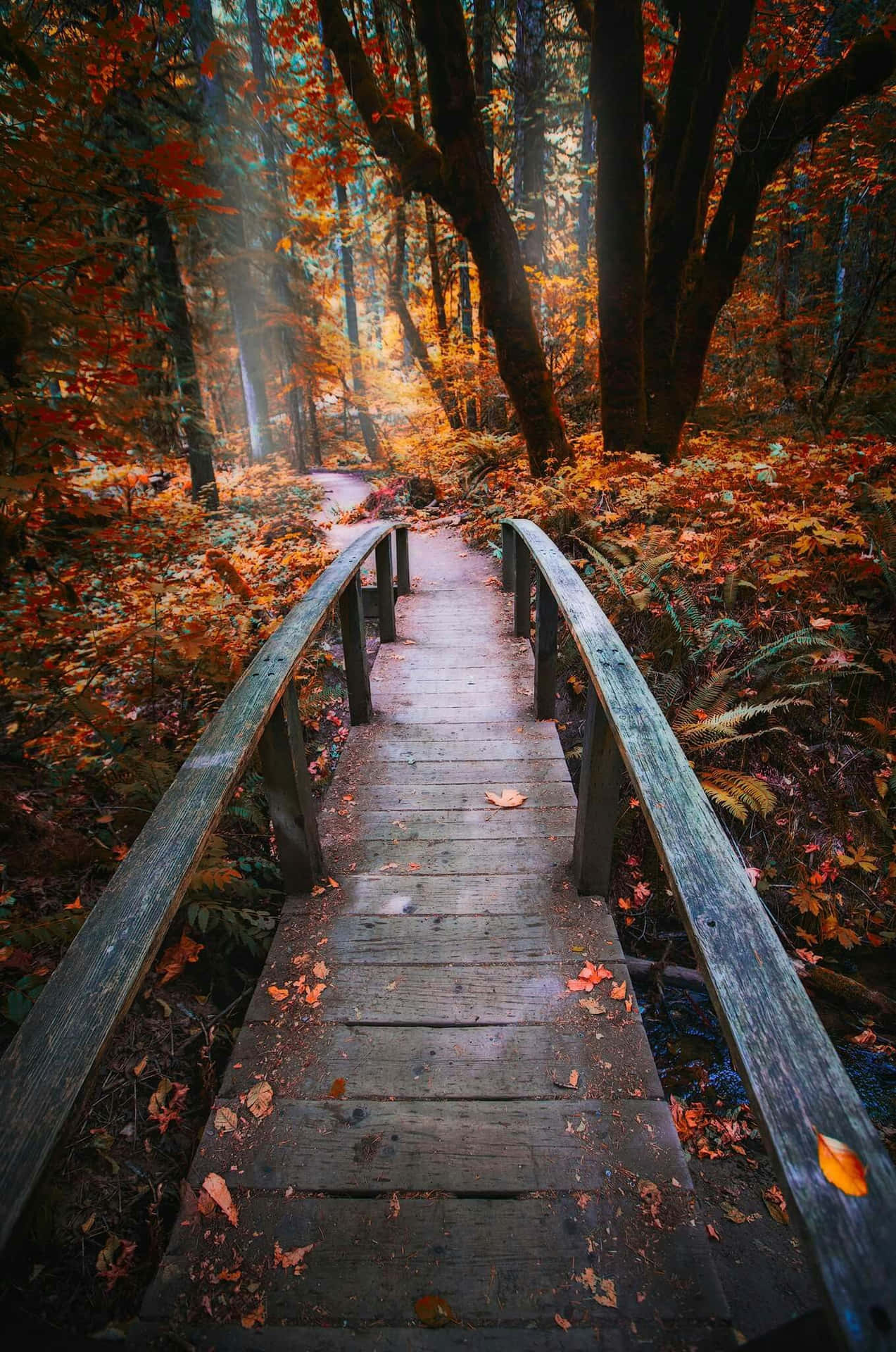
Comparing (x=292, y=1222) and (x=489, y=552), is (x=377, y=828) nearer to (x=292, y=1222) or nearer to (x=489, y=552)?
(x=292, y=1222)

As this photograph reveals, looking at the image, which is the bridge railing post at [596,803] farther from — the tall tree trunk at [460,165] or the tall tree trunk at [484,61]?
the tall tree trunk at [484,61]

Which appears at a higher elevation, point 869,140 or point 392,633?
point 869,140

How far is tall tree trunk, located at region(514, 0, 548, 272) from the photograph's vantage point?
11.1 m

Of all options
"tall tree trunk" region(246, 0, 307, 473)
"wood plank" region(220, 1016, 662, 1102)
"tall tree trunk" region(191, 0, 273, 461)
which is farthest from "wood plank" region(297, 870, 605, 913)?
"tall tree trunk" region(246, 0, 307, 473)

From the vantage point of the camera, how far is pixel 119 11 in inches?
157

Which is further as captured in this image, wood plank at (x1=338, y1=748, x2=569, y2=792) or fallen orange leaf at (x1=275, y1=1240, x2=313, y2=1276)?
wood plank at (x1=338, y1=748, x2=569, y2=792)

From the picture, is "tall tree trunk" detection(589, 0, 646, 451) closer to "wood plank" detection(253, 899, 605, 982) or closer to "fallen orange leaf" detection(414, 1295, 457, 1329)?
"wood plank" detection(253, 899, 605, 982)

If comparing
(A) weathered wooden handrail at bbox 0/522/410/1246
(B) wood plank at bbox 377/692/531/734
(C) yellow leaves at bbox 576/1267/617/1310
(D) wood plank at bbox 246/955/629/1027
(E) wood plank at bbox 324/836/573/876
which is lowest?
(C) yellow leaves at bbox 576/1267/617/1310

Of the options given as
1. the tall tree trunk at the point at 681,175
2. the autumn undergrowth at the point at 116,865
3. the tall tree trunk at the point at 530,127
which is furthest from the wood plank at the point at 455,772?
the tall tree trunk at the point at 530,127

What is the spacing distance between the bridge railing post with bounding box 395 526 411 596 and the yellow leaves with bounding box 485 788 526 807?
386 cm

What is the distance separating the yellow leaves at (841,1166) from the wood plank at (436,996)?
136 centimetres

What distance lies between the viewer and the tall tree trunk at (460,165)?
6297 mm

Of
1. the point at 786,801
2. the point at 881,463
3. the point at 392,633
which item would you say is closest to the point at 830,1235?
the point at 786,801

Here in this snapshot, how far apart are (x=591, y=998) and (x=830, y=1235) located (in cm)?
146
